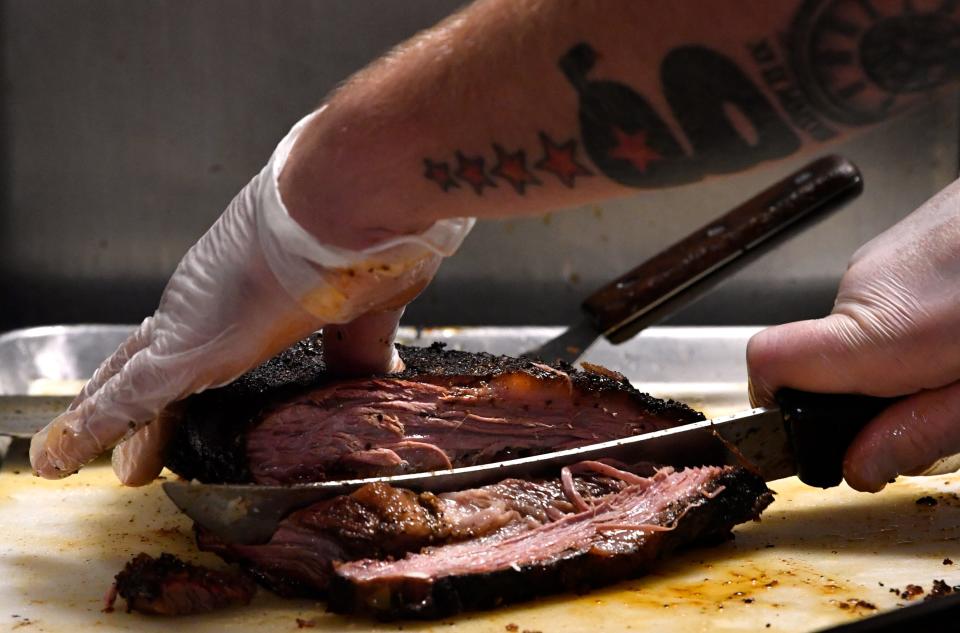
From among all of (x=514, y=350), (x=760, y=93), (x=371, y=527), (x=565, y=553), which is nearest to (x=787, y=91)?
(x=760, y=93)

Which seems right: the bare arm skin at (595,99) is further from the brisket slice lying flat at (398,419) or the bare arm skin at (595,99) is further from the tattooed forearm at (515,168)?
the brisket slice lying flat at (398,419)

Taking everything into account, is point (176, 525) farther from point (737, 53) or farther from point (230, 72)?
point (230, 72)

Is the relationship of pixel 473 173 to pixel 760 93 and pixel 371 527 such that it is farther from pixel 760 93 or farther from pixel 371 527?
pixel 371 527

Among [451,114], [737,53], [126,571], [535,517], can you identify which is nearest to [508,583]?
[535,517]

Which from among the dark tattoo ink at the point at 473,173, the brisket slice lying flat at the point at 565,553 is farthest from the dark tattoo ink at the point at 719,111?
the brisket slice lying flat at the point at 565,553

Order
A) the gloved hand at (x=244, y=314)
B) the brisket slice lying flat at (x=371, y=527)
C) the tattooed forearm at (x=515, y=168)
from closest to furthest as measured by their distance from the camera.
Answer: the tattooed forearm at (x=515, y=168) → the gloved hand at (x=244, y=314) → the brisket slice lying flat at (x=371, y=527)
